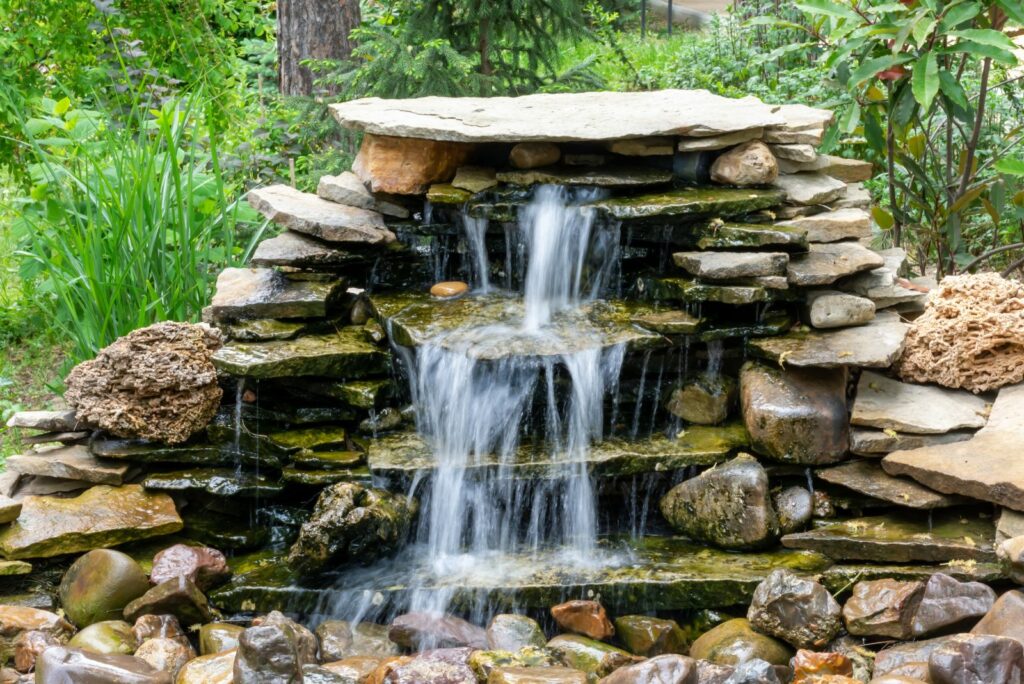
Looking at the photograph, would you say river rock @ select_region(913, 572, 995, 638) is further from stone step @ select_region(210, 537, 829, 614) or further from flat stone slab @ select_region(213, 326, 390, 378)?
flat stone slab @ select_region(213, 326, 390, 378)

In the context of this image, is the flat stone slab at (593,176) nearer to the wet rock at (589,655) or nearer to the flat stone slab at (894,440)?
the flat stone slab at (894,440)

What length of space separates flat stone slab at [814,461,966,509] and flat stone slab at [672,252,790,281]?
882 mm

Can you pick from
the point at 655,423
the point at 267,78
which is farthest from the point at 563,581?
the point at 267,78

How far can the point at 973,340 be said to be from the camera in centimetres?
466

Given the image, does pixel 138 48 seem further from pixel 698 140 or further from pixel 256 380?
pixel 698 140

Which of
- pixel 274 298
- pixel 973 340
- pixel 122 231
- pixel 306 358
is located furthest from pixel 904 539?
pixel 122 231

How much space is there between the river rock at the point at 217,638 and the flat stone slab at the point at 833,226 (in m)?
2.93

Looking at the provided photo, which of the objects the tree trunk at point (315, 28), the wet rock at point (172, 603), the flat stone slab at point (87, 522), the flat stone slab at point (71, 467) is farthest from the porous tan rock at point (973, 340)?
the tree trunk at point (315, 28)

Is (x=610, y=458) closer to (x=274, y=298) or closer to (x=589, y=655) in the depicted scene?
(x=589, y=655)

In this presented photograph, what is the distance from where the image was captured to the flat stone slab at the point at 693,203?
5043 mm

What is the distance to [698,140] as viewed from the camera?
527cm

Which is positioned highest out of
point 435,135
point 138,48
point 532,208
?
point 138,48

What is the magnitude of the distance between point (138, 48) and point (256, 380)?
155 inches

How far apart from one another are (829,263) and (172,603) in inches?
121
